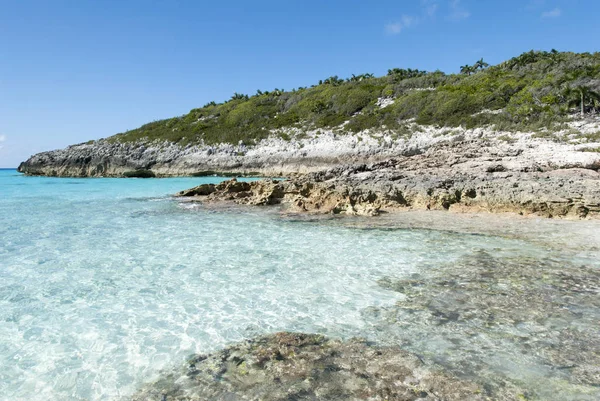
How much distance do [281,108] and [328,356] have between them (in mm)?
52937

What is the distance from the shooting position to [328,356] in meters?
3.58

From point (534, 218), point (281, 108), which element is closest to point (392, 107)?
point (281, 108)

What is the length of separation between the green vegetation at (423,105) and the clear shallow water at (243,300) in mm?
22876

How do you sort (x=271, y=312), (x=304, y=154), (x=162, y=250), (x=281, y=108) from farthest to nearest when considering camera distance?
1. (x=281, y=108)
2. (x=304, y=154)
3. (x=162, y=250)
4. (x=271, y=312)

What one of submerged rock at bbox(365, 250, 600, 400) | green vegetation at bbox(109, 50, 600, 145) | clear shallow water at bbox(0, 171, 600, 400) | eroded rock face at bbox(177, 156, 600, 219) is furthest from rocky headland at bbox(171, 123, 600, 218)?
green vegetation at bbox(109, 50, 600, 145)

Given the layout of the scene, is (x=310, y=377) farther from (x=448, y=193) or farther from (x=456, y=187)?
(x=456, y=187)

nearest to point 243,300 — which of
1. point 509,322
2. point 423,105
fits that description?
point 509,322

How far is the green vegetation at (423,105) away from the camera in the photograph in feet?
101

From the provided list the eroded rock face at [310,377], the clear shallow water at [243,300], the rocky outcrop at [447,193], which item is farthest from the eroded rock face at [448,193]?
the eroded rock face at [310,377]

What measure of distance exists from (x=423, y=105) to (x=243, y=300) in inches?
1530

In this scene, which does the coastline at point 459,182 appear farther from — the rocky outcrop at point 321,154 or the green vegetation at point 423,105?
the green vegetation at point 423,105

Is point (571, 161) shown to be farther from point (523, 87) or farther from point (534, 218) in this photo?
point (523, 87)

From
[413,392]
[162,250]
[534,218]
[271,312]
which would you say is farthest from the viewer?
[534,218]

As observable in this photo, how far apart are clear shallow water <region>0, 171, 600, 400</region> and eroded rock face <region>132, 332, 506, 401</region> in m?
0.23
